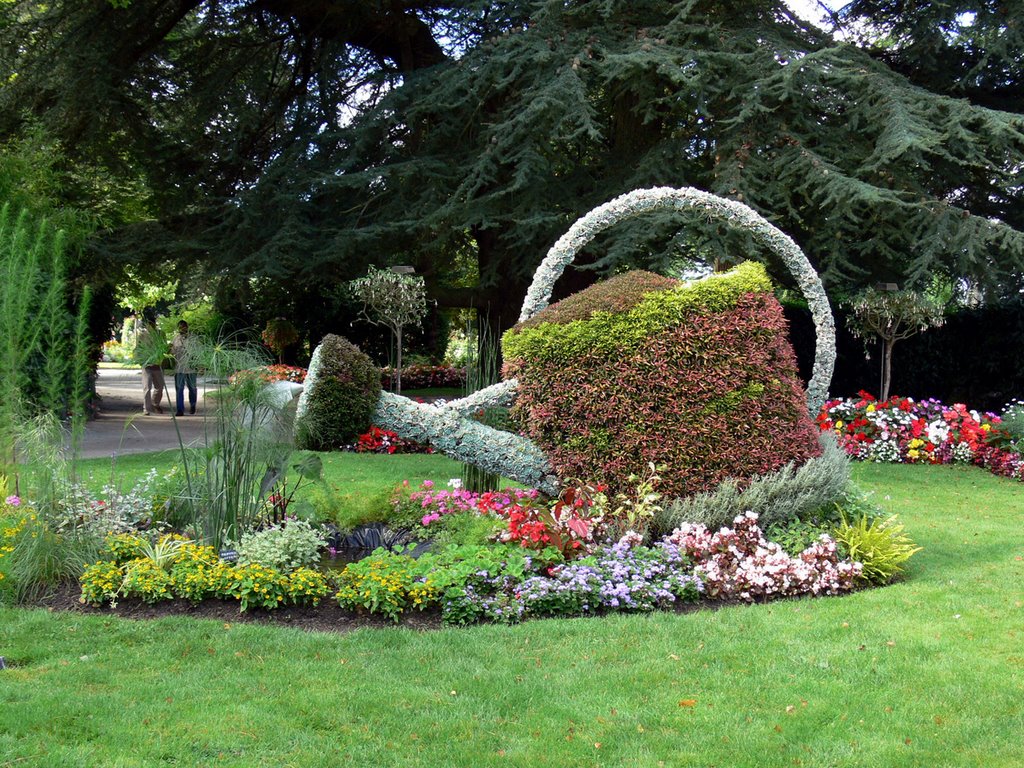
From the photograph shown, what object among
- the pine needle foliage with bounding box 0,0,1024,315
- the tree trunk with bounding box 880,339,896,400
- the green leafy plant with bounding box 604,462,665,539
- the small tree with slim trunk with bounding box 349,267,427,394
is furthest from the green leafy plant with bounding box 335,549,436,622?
the tree trunk with bounding box 880,339,896,400

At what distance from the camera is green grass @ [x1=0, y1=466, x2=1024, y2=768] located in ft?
10.7

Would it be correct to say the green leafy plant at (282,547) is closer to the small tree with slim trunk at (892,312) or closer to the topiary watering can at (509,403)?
the topiary watering can at (509,403)

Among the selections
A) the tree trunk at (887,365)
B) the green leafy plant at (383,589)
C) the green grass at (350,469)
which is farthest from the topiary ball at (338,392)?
the tree trunk at (887,365)

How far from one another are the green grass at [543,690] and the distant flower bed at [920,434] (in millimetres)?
6495

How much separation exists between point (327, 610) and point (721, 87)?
8.53 m

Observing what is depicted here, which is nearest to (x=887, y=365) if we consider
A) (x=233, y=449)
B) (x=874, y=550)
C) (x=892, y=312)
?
(x=892, y=312)

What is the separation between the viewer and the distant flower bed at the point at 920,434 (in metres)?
11.0

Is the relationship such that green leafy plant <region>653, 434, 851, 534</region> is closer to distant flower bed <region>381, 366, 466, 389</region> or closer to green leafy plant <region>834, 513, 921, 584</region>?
green leafy plant <region>834, 513, 921, 584</region>

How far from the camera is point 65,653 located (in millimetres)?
4242

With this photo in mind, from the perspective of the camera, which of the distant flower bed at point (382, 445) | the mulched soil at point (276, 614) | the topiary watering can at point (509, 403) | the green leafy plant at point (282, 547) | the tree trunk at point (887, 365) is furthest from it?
the tree trunk at point (887, 365)

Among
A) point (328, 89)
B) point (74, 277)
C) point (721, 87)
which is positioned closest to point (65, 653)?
point (721, 87)

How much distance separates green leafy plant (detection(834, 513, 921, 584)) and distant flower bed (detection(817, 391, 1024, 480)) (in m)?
5.32

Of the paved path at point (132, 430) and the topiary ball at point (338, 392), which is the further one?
the paved path at point (132, 430)

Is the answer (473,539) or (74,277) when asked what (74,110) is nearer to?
(74,277)
